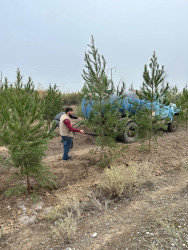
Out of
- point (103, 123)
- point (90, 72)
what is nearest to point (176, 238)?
point (103, 123)

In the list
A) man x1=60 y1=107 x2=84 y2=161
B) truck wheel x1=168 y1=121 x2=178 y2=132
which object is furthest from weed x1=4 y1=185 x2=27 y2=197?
truck wheel x1=168 y1=121 x2=178 y2=132

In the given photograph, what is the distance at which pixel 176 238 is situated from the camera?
10.5 feet

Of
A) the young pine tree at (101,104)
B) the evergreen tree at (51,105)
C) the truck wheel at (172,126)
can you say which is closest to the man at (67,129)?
the young pine tree at (101,104)

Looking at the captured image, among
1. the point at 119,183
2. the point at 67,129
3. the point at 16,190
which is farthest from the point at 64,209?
the point at 67,129

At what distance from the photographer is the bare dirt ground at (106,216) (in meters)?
3.34

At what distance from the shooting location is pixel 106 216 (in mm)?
4121

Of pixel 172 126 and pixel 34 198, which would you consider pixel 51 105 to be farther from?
pixel 34 198

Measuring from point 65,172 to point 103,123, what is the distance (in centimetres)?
185

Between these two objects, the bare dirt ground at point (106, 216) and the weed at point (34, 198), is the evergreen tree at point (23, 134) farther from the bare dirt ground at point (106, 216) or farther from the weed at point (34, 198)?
the bare dirt ground at point (106, 216)

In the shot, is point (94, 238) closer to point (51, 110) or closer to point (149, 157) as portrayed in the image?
point (149, 157)

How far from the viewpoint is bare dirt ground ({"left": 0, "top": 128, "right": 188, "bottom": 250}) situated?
11.0ft

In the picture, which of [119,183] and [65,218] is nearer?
[65,218]

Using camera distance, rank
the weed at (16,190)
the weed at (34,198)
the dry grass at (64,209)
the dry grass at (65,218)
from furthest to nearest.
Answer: the weed at (34,198), the weed at (16,190), the dry grass at (64,209), the dry grass at (65,218)

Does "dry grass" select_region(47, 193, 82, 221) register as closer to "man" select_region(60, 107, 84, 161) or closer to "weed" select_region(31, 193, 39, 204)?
"weed" select_region(31, 193, 39, 204)
